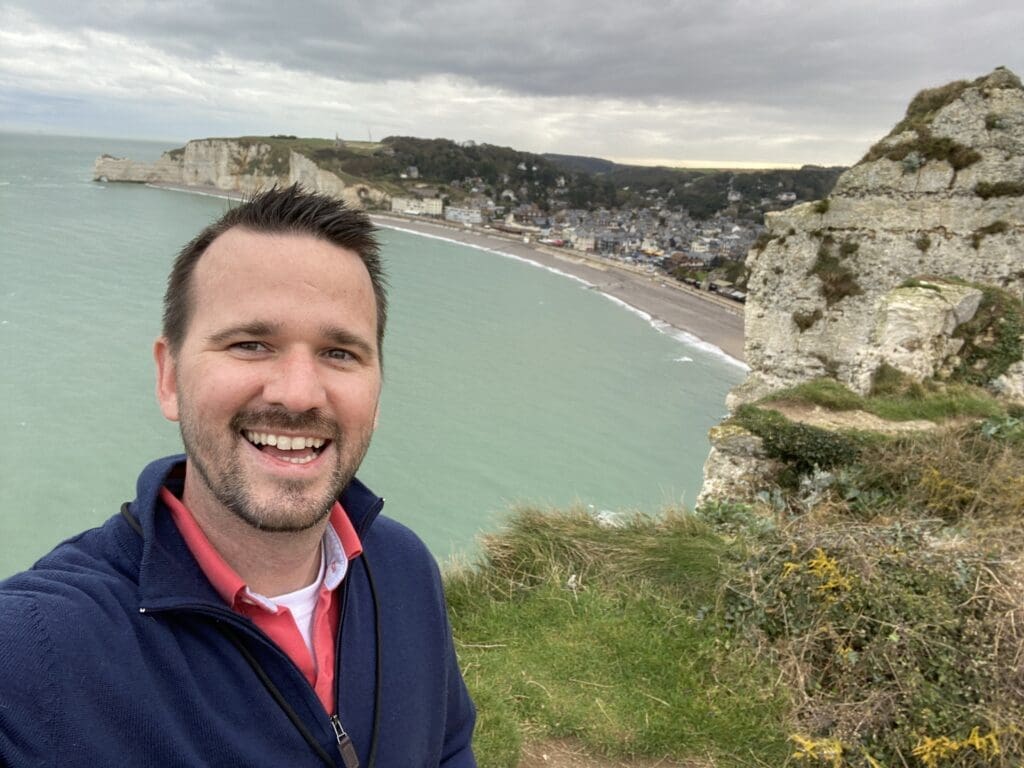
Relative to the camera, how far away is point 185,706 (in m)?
1.06

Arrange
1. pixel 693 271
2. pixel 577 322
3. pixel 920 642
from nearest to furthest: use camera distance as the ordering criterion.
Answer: pixel 920 642 → pixel 577 322 → pixel 693 271

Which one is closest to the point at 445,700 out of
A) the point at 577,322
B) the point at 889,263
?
the point at 889,263

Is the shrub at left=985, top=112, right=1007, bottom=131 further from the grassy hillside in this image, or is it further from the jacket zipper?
the jacket zipper

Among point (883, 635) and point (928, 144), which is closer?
point (883, 635)

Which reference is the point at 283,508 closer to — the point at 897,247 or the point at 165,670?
the point at 165,670

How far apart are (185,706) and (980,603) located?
3908 millimetres

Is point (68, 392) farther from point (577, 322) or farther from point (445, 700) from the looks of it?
point (577, 322)

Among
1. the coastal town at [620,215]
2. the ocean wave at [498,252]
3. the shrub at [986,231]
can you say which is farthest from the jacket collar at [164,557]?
the coastal town at [620,215]

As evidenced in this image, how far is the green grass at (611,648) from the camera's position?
329 centimetres

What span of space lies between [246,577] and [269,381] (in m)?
0.42

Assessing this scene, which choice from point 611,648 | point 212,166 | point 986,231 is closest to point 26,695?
point 611,648

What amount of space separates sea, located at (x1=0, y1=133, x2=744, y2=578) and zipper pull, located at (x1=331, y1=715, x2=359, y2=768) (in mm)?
3933

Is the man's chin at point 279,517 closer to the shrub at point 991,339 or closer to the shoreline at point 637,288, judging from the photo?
the shrub at point 991,339

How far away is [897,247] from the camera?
11.8 metres
